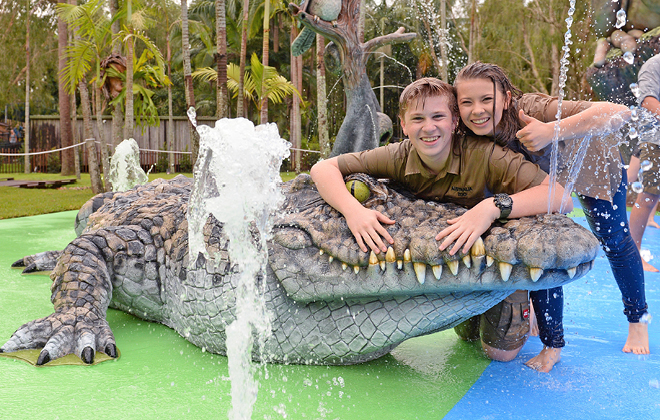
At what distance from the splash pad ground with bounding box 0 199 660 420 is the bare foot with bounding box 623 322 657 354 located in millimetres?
56

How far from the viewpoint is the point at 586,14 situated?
13133 mm

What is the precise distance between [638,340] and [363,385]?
143 cm

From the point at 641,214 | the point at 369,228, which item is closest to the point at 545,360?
the point at 369,228

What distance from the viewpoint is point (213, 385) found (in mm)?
2045

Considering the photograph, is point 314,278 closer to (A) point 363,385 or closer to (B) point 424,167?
(A) point 363,385

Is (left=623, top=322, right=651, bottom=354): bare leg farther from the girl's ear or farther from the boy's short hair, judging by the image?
the boy's short hair

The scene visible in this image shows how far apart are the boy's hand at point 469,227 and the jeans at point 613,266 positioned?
2.61 feet

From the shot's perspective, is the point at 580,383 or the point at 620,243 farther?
the point at 620,243

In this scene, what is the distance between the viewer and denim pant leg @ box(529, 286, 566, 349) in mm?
2295

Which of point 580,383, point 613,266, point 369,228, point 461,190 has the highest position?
point 461,190

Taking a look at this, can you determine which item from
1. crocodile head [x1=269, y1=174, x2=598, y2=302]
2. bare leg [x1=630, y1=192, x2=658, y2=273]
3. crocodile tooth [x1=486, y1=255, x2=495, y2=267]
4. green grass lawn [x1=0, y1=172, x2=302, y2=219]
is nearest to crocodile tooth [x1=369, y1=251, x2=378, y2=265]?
crocodile head [x1=269, y1=174, x2=598, y2=302]

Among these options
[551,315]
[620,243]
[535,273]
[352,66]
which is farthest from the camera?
[352,66]

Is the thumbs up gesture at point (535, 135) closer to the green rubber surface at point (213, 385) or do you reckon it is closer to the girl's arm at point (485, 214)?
the girl's arm at point (485, 214)

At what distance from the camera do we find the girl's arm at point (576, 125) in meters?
1.93
